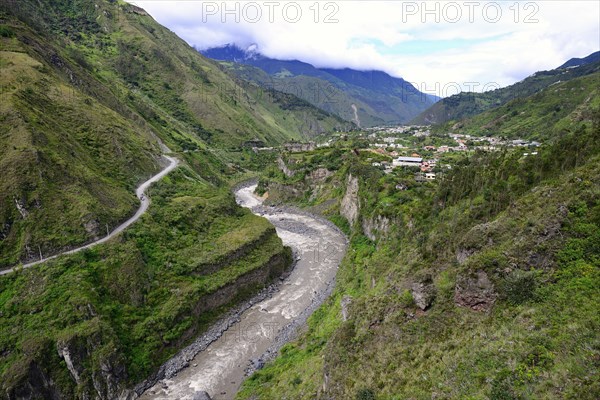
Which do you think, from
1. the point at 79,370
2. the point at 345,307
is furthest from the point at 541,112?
the point at 79,370

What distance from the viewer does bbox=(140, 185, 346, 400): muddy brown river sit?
1519 inches

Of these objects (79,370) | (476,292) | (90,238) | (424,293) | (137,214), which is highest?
(137,214)

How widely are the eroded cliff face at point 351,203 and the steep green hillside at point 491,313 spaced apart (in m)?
41.7

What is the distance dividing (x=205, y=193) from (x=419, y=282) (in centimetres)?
5893

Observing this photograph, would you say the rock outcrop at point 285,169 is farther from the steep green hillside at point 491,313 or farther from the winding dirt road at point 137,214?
the steep green hillside at point 491,313

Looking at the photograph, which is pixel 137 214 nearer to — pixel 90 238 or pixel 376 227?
pixel 90 238

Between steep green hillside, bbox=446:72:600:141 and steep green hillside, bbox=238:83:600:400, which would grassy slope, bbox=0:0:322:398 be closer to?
steep green hillside, bbox=238:83:600:400

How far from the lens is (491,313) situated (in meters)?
20.6

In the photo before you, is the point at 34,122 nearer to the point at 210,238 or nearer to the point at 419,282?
the point at 210,238

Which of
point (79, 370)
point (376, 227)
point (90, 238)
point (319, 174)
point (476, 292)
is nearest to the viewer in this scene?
point (476, 292)

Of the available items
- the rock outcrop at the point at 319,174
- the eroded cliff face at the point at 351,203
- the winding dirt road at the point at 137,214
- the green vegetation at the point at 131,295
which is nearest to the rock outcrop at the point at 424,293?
the green vegetation at the point at 131,295

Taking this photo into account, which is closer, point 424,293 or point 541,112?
point 424,293

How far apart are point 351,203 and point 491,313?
6774cm

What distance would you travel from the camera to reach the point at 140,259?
4922 cm
